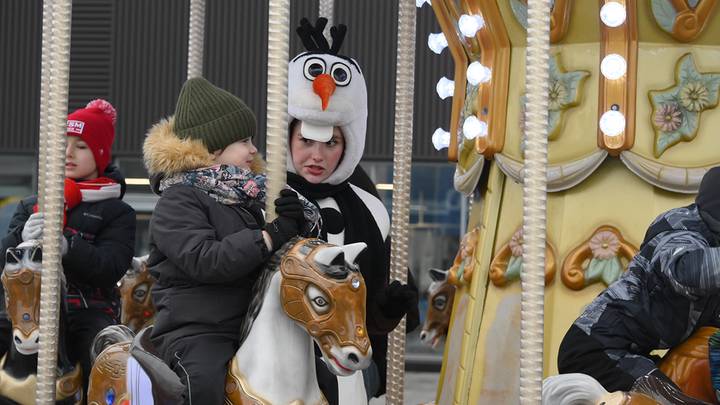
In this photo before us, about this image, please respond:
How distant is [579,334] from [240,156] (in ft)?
3.86

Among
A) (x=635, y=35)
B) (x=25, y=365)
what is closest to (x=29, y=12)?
(x=25, y=365)

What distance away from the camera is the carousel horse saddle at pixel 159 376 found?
3482 millimetres

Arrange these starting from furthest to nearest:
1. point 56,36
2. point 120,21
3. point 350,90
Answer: point 120,21, point 350,90, point 56,36

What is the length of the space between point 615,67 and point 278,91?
139cm

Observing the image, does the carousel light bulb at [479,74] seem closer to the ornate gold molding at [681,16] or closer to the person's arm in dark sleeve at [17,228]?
the ornate gold molding at [681,16]

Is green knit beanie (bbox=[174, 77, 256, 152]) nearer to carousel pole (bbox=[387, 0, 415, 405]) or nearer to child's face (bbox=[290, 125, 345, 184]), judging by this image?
child's face (bbox=[290, 125, 345, 184])

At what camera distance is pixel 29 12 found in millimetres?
12766

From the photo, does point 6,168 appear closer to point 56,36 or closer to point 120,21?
point 120,21

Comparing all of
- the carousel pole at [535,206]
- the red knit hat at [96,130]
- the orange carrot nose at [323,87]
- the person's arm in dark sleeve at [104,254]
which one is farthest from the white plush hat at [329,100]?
the carousel pole at [535,206]

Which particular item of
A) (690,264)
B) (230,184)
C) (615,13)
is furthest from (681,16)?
(230,184)

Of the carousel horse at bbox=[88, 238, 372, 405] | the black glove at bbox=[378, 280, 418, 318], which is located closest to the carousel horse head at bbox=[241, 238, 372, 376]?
the carousel horse at bbox=[88, 238, 372, 405]

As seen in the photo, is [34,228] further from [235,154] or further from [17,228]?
[235,154]

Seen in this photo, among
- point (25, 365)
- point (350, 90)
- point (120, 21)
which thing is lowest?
point (25, 365)

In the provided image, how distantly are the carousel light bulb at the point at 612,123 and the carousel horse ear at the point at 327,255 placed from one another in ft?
4.76
